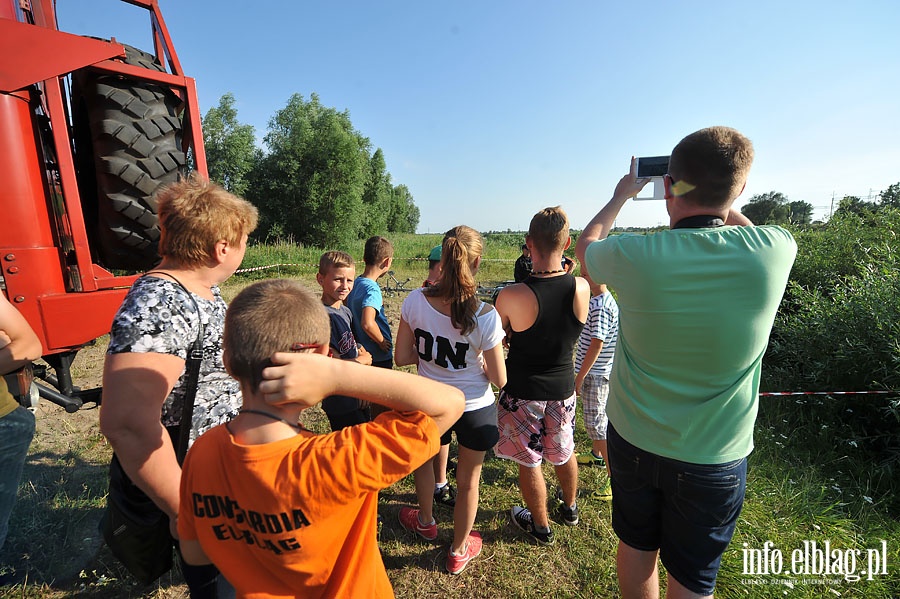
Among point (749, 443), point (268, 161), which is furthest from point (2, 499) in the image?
point (268, 161)

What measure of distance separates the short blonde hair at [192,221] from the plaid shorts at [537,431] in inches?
74.3

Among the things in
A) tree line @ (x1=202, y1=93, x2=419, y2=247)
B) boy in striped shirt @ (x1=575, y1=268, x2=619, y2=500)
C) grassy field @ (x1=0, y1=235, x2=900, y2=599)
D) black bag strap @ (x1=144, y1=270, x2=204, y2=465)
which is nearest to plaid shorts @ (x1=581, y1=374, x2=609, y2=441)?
boy in striped shirt @ (x1=575, y1=268, x2=619, y2=500)

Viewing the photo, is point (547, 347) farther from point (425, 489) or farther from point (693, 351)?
point (425, 489)

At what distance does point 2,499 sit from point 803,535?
464cm

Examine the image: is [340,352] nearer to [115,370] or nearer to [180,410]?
[180,410]

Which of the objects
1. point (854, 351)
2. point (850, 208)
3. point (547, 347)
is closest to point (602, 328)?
point (547, 347)

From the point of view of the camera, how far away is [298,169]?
27.4 meters

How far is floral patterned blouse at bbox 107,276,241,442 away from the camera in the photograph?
49.8 inches

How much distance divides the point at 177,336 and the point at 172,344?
0.10 feet

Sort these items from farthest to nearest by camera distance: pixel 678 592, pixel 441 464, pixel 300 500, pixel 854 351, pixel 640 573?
pixel 854 351 < pixel 441 464 < pixel 640 573 < pixel 678 592 < pixel 300 500

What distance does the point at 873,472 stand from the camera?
340cm

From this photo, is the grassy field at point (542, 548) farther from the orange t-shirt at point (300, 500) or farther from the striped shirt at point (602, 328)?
the orange t-shirt at point (300, 500)

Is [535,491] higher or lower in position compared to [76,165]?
lower

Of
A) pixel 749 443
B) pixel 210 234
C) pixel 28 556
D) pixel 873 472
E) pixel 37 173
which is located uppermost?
pixel 37 173
